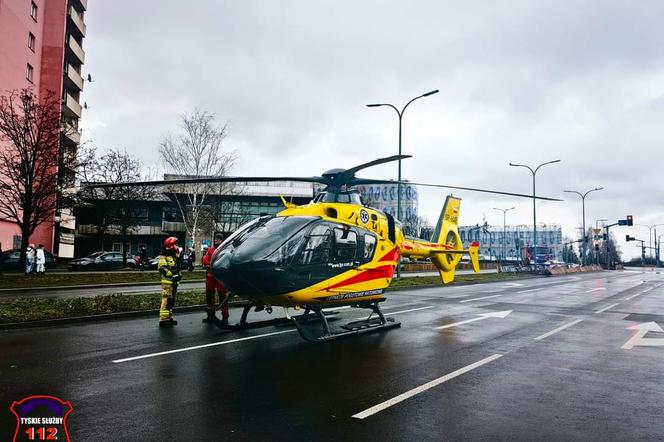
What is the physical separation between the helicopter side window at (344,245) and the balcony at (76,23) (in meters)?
44.9

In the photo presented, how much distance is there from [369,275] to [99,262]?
31.6 m

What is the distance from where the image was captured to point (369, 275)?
32.7 feet

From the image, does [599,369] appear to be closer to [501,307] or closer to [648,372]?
[648,372]

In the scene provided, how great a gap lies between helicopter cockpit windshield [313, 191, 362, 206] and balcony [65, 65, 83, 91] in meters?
42.1

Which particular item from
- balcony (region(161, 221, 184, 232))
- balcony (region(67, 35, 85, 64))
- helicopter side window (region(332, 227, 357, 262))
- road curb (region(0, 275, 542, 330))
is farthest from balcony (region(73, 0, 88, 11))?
helicopter side window (region(332, 227, 357, 262))

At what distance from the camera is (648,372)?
696cm

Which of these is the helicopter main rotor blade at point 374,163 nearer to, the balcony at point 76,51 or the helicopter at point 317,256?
the helicopter at point 317,256

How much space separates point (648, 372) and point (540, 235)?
5328 inches

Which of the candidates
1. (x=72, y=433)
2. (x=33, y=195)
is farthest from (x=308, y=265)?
(x=33, y=195)

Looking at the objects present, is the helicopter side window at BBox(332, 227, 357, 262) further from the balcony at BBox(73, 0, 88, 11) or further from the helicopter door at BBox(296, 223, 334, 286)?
the balcony at BBox(73, 0, 88, 11)

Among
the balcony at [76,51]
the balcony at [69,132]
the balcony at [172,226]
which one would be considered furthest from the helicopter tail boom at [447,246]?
the balcony at [172,226]

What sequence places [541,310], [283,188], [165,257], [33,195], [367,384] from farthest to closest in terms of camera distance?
[283,188]
[33,195]
[541,310]
[165,257]
[367,384]

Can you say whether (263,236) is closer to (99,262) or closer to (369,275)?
(369,275)

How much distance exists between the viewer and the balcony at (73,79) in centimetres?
4256
